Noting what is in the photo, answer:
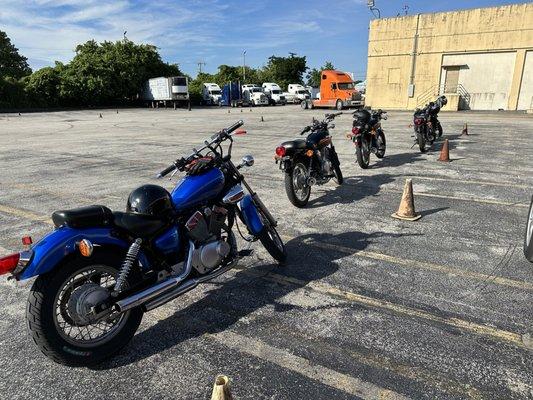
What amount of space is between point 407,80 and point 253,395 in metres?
36.3

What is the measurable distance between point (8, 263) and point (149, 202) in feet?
3.32

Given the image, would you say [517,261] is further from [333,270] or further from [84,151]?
[84,151]

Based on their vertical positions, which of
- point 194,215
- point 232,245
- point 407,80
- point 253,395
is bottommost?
point 253,395

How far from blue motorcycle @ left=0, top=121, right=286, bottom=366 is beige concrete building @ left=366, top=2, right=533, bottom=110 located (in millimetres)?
32584

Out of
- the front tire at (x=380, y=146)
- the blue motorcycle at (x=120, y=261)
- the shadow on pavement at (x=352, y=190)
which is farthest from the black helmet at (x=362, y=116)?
the blue motorcycle at (x=120, y=261)

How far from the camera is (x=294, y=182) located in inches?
255

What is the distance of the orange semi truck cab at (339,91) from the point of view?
113ft

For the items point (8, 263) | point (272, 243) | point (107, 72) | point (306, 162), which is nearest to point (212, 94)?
point (107, 72)

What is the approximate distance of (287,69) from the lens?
79.2 metres

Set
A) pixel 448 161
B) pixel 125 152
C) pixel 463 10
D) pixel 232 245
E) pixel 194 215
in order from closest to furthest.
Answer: pixel 194 215
pixel 232 245
pixel 448 161
pixel 125 152
pixel 463 10

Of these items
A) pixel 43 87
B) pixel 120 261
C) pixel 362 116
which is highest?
pixel 43 87

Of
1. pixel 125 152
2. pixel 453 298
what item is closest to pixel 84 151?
pixel 125 152

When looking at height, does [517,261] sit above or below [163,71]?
below

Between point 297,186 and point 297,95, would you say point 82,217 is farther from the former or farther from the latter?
point 297,95
